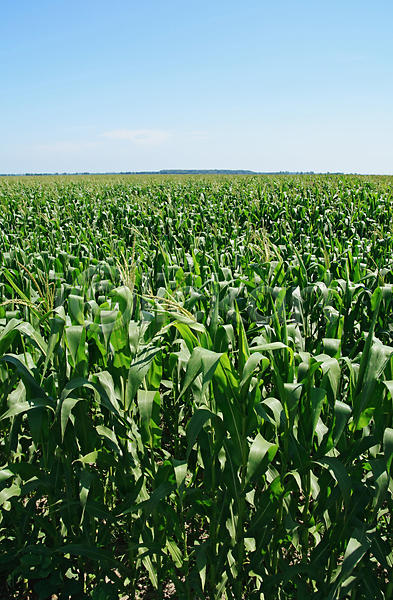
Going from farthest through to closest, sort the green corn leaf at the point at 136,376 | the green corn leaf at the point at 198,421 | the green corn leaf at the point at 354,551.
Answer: the green corn leaf at the point at 136,376, the green corn leaf at the point at 198,421, the green corn leaf at the point at 354,551

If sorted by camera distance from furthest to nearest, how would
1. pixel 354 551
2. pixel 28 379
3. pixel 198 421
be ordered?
pixel 28 379, pixel 198 421, pixel 354 551

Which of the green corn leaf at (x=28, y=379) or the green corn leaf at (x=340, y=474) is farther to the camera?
the green corn leaf at (x=28, y=379)

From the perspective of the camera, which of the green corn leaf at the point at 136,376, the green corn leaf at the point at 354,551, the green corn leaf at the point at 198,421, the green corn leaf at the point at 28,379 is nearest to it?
the green corn leaf at the point at 354,551

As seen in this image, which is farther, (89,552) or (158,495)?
(89,552)

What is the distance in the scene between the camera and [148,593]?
87.4 inches

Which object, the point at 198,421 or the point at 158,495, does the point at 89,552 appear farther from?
the point at 198,421

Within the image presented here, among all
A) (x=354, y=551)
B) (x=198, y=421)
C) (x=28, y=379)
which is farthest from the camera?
(x=28, y=379)

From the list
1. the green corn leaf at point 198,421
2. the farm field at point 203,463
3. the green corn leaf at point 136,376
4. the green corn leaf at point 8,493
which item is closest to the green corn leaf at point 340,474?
the farm field at point 203,463

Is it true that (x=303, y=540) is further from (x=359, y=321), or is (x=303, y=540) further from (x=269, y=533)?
(x=359, y=321)

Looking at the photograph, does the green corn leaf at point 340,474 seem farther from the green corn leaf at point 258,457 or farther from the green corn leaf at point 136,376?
the green corn leaf at point 136,376

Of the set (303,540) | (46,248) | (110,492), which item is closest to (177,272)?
(110,492)

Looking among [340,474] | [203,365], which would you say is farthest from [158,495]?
[340,474]

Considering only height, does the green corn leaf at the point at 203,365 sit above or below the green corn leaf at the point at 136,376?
above

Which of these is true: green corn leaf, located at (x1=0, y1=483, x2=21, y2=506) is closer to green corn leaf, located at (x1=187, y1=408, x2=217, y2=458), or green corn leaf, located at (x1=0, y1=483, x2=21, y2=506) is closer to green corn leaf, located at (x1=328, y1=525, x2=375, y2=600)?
green corn leaf, located at (x1=187, y1=408, x2=217, y2=458)
